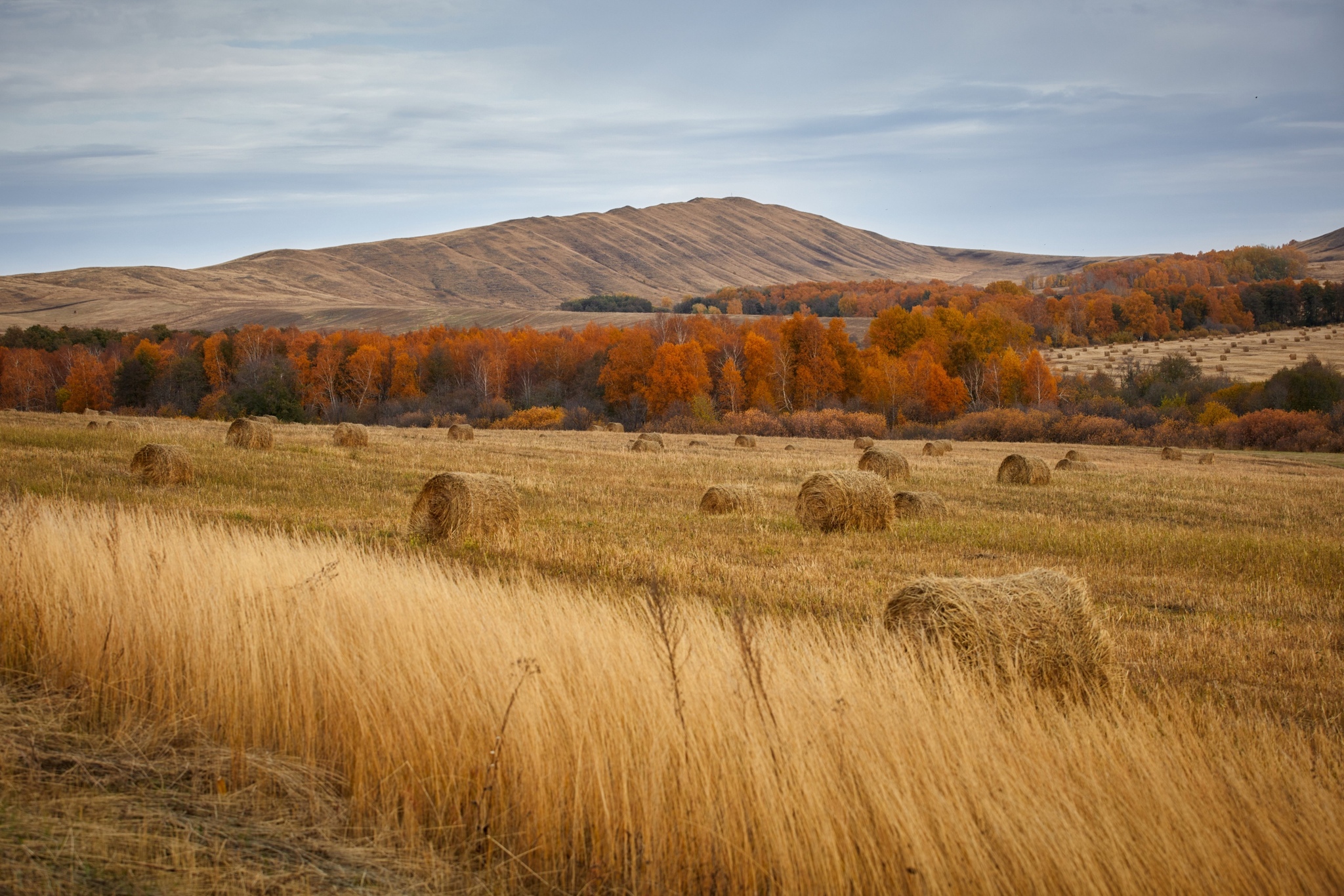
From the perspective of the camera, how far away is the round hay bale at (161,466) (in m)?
17.0

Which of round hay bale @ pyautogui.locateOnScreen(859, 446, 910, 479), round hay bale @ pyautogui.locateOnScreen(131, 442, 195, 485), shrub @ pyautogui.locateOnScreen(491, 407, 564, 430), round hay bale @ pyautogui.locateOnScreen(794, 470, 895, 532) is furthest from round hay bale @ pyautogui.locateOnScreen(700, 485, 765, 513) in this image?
shrub @ pyautogui.locateOnScreen(491, 407, 564, 430)

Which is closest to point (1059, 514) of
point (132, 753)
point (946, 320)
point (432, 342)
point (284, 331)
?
point (132, 753)

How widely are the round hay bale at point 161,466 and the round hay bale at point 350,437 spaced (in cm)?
1060

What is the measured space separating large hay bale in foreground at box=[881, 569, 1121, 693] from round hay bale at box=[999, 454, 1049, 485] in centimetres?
1733

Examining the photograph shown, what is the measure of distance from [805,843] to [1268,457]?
42.6m

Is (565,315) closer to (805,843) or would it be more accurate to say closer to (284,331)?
(284,331)

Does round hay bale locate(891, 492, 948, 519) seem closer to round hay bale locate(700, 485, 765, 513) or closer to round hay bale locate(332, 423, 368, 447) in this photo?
round hay bale locate(700, 485, 765, 513)

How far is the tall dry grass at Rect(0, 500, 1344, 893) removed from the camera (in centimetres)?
340

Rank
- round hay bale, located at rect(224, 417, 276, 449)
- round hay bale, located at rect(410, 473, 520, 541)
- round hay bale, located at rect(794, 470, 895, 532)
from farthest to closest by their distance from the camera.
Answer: round hay bale, located at rect(224, 417, 276, 449) → round hay bale, located at rect(794, 470, 895, 532) → round hay bale, located at rect(410, 473, 520, 541)

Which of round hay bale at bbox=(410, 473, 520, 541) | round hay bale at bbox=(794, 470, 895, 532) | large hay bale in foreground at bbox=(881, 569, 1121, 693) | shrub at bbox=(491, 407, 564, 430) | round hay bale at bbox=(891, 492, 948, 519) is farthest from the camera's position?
shrub at bbox=(491, 407, 564, 430)

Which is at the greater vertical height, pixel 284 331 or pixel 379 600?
pixel 284 331

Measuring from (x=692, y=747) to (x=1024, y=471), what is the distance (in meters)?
21.4

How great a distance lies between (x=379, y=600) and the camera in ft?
20.5

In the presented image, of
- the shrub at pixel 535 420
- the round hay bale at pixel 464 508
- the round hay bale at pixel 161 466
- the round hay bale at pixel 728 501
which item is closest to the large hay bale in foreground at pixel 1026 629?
the round hay bale at pixel 464 508
